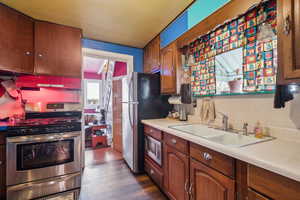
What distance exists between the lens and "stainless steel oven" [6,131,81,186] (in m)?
1.55

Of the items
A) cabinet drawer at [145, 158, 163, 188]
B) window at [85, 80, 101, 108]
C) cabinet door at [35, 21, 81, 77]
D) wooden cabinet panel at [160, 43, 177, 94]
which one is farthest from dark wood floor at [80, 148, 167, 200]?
window at [85, 80, 101, 108]

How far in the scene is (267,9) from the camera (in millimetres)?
1096

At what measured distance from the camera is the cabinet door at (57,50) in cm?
196

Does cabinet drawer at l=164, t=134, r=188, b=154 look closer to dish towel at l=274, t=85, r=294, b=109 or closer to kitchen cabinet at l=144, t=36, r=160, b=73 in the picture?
dish towel at l=274, t=85, r=294, b=109

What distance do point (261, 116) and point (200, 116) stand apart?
0.68m

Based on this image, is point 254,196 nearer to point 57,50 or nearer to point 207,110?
point 207,110

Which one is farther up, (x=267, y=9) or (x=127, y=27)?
(x=127, y=27)

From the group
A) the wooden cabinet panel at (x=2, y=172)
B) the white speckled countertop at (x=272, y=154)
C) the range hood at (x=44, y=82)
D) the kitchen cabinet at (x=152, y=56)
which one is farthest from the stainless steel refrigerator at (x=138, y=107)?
the wooden cabinet panel at (x=2, y=172)

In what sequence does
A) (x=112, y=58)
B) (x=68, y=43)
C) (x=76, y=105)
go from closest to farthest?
(x=68, y=43), (x=76, y=105), (x=112, y=58)

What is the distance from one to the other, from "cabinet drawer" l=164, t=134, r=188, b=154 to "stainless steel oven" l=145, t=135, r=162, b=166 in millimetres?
225

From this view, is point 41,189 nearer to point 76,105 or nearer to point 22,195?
point 22,195

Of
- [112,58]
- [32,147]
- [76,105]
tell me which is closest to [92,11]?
[112,58]

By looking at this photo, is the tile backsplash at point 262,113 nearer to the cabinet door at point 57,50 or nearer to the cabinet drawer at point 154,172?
the cabinet drawer at point 154,172

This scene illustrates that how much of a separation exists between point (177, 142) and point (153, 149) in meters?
0.65
